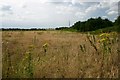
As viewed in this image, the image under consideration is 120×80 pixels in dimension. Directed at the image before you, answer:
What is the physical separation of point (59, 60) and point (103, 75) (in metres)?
1.11

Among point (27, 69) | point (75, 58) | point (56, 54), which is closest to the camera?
point (27, 69)

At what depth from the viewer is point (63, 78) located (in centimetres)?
443

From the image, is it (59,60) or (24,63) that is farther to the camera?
(59,60)

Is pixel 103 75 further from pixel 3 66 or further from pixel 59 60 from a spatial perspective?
pixel 3 66

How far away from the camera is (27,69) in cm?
417

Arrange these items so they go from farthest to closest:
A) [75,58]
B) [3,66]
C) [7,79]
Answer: [75,58], [3,66], [7,79]

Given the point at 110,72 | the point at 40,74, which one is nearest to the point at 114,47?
the point at 110,72

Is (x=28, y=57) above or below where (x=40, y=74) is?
above

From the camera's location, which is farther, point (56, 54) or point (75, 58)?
point (56, 54)

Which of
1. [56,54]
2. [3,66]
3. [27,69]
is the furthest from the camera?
[56,54]

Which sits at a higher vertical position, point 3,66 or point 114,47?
point 114,47

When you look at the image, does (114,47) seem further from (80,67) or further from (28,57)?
(28,57)

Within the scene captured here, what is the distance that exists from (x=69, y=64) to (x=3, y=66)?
51.9 inches

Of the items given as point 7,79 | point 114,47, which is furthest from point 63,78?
point 114,47
